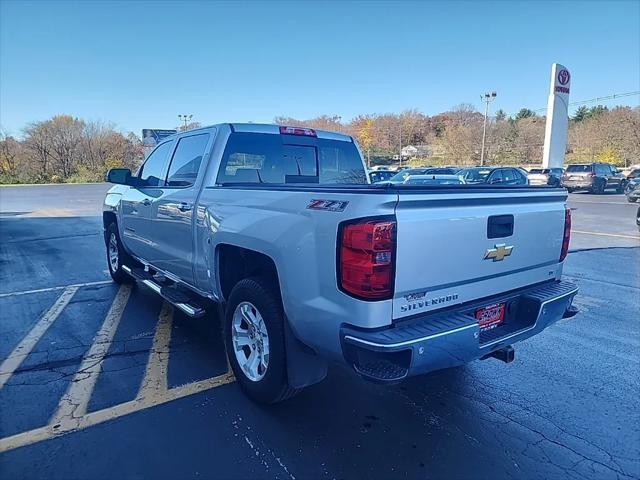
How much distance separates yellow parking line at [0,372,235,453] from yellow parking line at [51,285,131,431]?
0.06m

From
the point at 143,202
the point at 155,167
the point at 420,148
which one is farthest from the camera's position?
the point at 420,148

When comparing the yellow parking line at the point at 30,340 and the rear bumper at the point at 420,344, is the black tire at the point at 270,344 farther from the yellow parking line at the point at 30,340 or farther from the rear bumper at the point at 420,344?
the yellow parking line at the point at 30,340

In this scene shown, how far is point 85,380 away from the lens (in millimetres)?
3510

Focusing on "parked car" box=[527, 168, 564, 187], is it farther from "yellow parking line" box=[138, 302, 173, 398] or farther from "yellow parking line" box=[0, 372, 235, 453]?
"yellow parking line" box=[0, 372, 235, 453]

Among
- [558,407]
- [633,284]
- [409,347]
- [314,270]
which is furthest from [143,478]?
[633,284]

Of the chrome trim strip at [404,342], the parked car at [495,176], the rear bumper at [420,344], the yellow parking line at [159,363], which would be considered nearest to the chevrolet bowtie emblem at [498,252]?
the rear bumper at [420,344]

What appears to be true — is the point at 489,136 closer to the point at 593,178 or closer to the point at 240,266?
the point at 593,178

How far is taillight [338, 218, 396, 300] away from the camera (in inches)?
87.7

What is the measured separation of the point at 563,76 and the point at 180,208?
33387 millimetres

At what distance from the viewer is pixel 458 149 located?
5394 cm

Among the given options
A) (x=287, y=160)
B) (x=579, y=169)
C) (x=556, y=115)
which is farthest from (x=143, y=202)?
(x=556, y=115)

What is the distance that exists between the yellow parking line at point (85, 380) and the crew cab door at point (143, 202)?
2.96 ft

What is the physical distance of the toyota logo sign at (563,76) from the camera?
29.5 metres

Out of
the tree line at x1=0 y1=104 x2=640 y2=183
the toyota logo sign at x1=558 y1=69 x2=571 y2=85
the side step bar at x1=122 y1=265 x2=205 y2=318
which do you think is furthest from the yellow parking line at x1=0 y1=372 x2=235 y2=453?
the tree line at x1=0 y1=104 x2=640 y2=183
